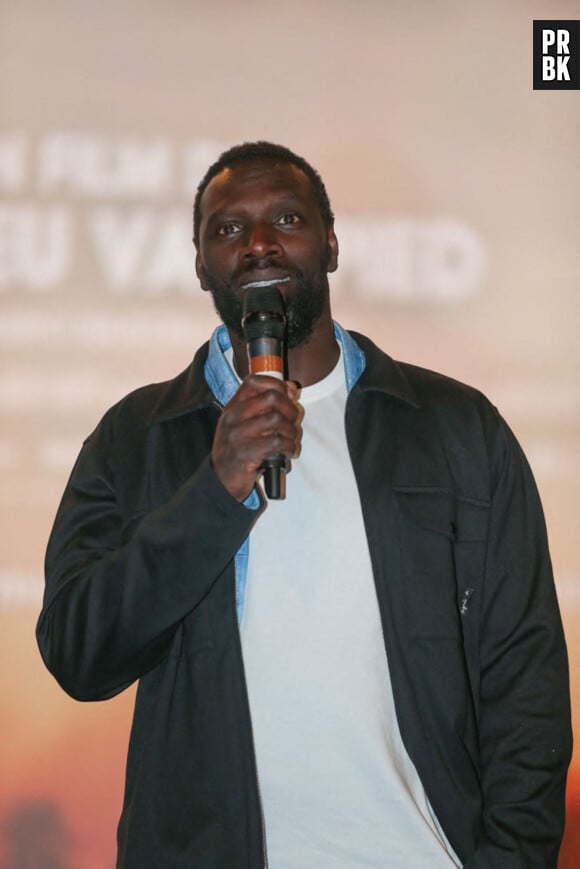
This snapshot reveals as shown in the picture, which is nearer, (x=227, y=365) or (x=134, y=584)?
(x=134, y=584)

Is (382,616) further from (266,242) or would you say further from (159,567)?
(266,242)

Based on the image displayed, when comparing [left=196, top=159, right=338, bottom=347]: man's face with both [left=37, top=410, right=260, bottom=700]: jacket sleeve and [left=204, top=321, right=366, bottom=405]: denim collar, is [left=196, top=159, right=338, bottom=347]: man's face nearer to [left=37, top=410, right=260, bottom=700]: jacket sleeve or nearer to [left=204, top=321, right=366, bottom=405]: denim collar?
[left=204, top=321, right=366, bottom=405]: denim collar

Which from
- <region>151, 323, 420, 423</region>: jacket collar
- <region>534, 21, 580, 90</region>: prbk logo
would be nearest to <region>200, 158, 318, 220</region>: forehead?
<region>151, 323, 420, 423</region>: jacket collar

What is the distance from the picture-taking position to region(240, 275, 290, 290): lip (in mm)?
1679

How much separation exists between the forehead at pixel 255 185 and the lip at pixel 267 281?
151mm

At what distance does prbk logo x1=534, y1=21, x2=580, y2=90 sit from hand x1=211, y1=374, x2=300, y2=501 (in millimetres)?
1575

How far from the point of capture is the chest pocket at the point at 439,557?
1.58 meters

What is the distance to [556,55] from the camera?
2604mm

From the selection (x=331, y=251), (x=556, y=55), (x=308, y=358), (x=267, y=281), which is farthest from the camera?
(x=556, y=55)

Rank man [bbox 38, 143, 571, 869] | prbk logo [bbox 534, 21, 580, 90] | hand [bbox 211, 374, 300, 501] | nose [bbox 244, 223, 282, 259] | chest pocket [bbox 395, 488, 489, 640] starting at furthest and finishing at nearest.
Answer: prbk logo [bbox 534, 21, 580, 90], nose [bbox 244, 223, 282, 259], chest pocket [bbox 395, 488, 489, 640], man [bbox 38, 143, 571, 869], hand [bbox 211, 374, 300, 501]

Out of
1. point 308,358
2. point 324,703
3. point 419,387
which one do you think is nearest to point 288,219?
point 308,358

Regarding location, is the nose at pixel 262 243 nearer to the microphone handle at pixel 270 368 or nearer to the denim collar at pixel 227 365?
the denim collar at pixel 227 365

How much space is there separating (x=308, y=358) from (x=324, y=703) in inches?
22.8

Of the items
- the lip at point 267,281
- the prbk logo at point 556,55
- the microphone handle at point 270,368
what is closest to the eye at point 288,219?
the lip at point 267,281
